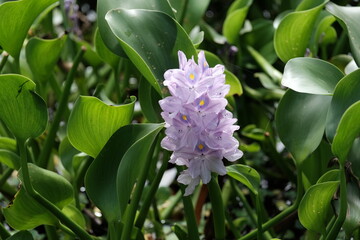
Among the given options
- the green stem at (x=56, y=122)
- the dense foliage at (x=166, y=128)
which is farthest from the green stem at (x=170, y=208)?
the green stem at (x=56, y=122)

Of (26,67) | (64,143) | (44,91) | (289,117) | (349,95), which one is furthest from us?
(26,67)

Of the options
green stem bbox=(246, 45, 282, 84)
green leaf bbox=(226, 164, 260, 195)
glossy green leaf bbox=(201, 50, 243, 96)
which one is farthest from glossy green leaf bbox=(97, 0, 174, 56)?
green stem bbox=(246, 45, 282, 84)

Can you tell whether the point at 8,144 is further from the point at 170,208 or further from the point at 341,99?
the point at 341,99

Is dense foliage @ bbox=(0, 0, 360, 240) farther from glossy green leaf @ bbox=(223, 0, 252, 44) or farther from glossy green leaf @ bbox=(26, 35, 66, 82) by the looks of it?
glossy green leaf @ bbox=(223, 0, 252, 44)

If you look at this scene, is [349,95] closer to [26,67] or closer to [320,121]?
[320,121]

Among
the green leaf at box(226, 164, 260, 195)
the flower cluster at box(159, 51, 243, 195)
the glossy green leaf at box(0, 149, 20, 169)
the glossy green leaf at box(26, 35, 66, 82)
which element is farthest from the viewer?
the glossy green leaf at box(26, 35, 66, 82)

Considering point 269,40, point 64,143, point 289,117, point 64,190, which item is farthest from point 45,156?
point 269,40

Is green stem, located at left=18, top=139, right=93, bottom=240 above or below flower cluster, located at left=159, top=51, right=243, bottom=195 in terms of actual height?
below
